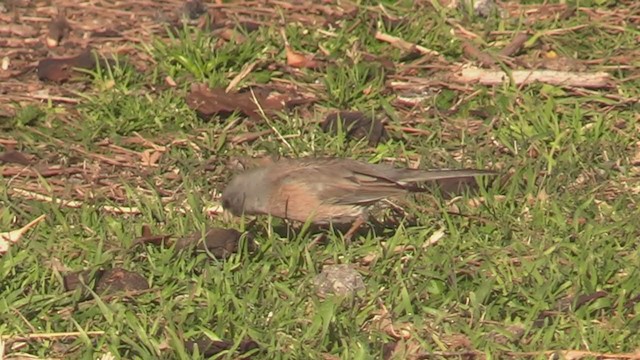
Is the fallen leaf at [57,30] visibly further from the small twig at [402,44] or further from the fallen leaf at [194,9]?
the small twig at [402,44]

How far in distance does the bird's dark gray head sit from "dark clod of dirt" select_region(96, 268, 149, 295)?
745mm

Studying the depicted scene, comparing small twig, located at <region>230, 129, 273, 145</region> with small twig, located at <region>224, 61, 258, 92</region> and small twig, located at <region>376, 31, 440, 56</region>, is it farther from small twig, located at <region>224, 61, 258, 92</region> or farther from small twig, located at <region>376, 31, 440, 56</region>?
small twig, located at <region>376, 31, 440, 56</region>

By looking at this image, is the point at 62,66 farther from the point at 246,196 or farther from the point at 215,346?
the point at 215,346

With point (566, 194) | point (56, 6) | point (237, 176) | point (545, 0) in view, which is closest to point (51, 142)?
point (237, 176)

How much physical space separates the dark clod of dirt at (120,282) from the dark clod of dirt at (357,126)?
73.2 inches

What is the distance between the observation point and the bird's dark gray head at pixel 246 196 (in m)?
6.53


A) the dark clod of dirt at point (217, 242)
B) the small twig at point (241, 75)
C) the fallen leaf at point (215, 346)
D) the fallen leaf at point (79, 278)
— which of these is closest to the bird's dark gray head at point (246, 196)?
the dark clod of dirt at point (217, 242)

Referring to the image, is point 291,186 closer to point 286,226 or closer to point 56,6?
point 286,226

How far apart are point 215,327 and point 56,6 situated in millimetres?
4047

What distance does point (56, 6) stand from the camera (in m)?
9.02

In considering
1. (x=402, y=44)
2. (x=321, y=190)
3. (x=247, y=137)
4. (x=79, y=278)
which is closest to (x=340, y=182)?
(x=321, y=190)

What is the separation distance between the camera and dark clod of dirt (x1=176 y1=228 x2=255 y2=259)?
20.1ft

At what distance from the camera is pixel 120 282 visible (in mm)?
5871

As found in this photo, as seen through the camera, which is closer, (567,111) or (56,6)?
(567,111)
